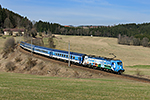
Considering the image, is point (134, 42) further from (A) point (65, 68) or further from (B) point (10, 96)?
(B) point (10, 96)

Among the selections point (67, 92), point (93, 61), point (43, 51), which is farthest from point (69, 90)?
point (43, 51)

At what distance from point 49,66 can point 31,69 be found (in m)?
6.05

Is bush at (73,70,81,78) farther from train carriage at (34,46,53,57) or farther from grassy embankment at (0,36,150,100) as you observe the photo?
train carriage at (34,46,53,57)

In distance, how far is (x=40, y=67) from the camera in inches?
1772

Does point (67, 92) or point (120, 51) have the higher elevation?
Answer: point (67, 92)

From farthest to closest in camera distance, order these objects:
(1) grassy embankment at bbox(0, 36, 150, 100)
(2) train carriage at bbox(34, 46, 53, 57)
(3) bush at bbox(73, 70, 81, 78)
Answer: (2) train carriage at bbox(34, 46, 53, 57), (3) bush at bbox(73, 70, 81, 78), (1) grassy embankment at bbox(0, 36, 150, 100)

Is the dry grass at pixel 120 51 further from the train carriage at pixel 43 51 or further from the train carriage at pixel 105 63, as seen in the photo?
the train carriage at pixel 43 51

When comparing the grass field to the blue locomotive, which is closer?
the grass field

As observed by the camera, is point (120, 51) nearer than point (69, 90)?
No

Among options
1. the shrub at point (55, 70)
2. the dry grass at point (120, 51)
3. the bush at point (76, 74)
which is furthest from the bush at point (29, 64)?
the dry grass at point (120, 51)

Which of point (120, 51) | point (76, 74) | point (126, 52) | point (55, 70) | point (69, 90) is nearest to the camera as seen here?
point (69, 90)

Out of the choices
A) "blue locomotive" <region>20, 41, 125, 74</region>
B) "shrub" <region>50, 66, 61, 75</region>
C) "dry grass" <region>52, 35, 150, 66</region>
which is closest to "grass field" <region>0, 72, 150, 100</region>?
"blue locomotive" <region>20, 41, 125, 74</region>

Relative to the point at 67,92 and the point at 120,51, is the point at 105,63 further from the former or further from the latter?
the point at 120,51

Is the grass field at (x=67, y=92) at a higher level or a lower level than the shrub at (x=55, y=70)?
higher
